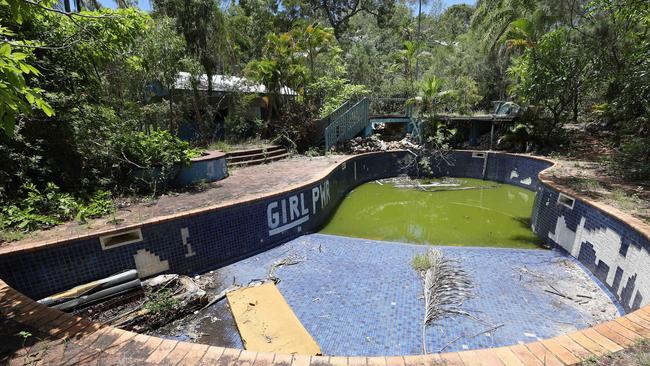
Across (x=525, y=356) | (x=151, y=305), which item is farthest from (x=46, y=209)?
(x=525, y=356)

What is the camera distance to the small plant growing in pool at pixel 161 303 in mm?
3879

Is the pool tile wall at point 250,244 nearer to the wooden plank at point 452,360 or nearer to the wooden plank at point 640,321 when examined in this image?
the wooden plank at point 640,321

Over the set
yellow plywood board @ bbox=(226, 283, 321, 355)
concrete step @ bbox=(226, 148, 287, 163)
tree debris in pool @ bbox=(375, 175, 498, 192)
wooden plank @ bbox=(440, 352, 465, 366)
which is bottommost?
tree debris in pool @ bbox=(375, 175, 498, 192)

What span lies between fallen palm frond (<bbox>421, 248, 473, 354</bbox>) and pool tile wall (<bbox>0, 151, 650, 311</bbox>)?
193cm

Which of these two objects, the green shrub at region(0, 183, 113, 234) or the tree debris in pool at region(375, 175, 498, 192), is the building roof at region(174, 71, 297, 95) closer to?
the tree debris in pool at region(375, 175, 498, 192)

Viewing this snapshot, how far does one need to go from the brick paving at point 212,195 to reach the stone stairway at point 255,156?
1.31ft

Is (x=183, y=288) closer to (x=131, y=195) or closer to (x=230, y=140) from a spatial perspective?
(x=131, y=195)

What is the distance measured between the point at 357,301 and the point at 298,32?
37.4ft

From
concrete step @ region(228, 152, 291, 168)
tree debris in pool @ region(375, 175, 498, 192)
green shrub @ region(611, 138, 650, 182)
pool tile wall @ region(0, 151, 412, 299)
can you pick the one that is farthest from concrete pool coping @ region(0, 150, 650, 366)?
tree debris in pool @ region(375, 175, 498, 192)

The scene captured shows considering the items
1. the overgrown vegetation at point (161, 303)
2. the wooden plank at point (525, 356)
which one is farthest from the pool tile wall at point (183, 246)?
the wooden plank at point (525, 356)

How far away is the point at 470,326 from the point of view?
371 cm

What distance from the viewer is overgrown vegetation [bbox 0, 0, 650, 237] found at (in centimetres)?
486

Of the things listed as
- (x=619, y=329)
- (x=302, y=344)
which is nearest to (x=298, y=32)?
(x=302, y=344)

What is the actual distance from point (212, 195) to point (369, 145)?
793cm
